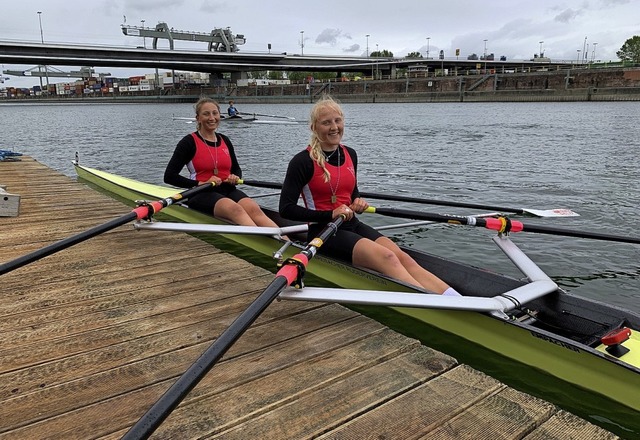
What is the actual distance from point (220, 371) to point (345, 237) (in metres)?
1.93

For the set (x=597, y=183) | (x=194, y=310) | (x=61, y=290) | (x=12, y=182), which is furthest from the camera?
(x=597, y=183)

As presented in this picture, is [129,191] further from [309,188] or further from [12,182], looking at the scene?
[309,188]

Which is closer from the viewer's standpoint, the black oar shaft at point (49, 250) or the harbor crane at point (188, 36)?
the black oar shaft at point (49, 250)

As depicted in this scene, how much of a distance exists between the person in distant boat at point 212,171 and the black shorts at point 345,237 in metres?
1.76

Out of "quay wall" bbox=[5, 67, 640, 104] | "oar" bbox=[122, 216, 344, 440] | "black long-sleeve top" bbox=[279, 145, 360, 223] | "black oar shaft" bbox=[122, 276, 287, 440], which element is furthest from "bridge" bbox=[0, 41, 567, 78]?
"black oar shaft" bbox=[122, 276, 287, 440]

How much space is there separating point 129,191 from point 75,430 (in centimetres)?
853

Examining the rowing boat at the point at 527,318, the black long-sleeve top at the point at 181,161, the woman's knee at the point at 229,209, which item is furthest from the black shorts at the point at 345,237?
the black long-sleeve top at the point at 181,161

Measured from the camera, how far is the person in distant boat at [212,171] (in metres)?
6.33

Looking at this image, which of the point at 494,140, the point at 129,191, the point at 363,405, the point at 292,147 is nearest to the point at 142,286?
the point at 363,405

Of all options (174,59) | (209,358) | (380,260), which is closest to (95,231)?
(380,260)

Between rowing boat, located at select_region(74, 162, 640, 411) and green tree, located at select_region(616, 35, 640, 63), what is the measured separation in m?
107

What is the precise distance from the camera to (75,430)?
2.40 meters

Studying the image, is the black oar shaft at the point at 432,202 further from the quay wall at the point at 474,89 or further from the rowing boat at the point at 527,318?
the quay wall at the point at 474,89

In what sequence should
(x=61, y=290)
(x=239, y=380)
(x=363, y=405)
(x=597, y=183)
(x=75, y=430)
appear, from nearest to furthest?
1. (x=75, y=430)
2. (x=363, y=405)
3. (x=239, y=380)
4. (x=61, y=290)
5. (x=597, y=183)
